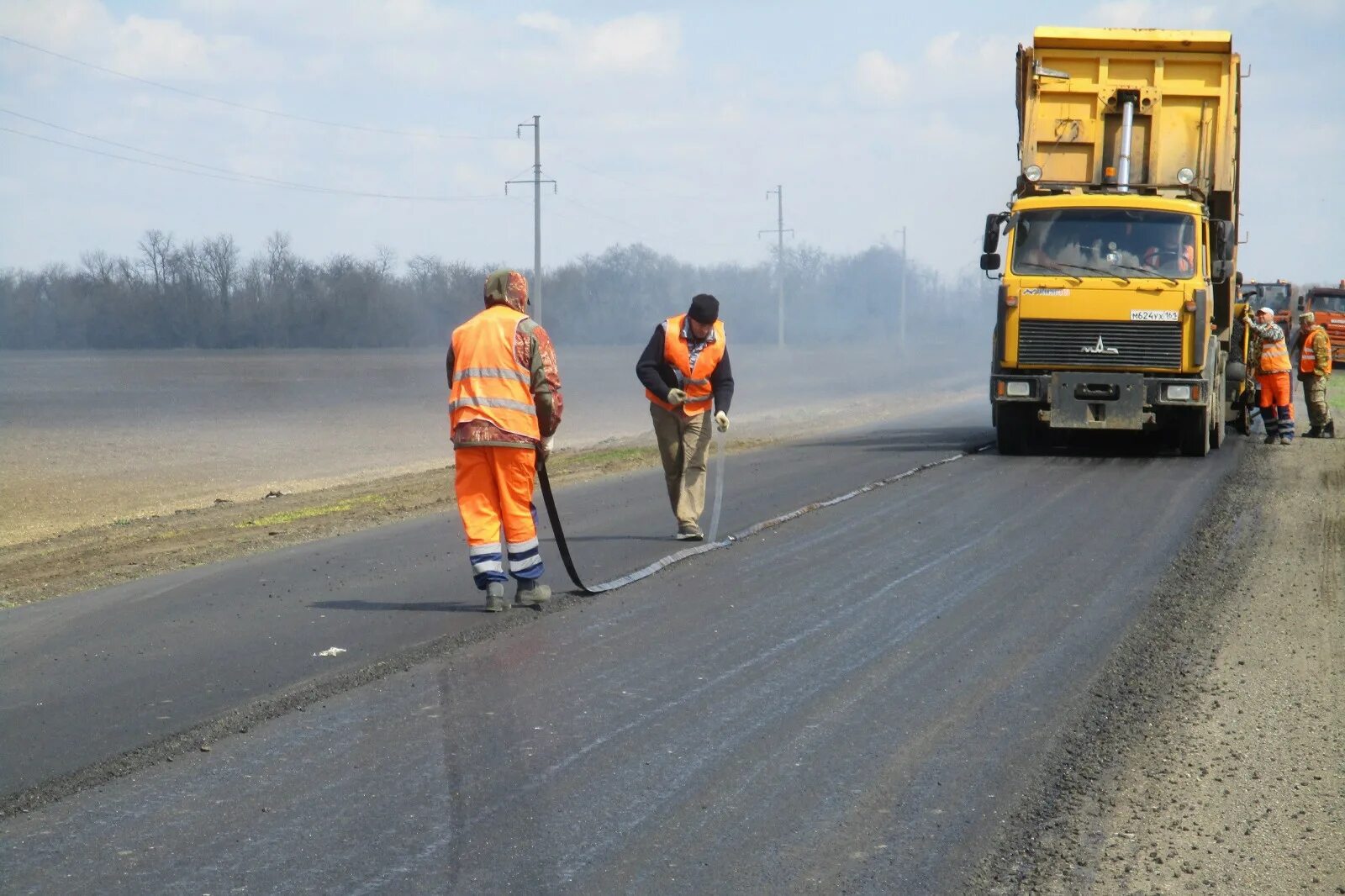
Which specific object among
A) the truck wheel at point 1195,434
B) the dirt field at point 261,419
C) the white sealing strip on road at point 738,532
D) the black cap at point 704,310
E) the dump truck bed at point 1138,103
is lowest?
the dirt field at point 261,419

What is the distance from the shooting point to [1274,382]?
731 inches

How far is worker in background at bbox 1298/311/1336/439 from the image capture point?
19109mm

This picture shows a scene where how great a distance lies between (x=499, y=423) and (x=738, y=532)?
11.3ft

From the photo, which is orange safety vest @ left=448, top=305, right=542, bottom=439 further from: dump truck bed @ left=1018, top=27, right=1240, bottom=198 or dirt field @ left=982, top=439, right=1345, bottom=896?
dump truck bed @ left=1018, top=27, right=1240, bottom=198

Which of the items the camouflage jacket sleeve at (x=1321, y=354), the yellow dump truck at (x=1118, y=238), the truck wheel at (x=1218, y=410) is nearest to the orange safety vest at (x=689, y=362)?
the yellow dump truck at (x=1118, y=238)

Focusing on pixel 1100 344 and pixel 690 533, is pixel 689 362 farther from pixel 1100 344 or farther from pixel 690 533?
pixel 1100 344

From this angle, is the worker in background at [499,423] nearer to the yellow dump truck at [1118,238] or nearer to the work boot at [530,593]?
the work boot at [530,593]

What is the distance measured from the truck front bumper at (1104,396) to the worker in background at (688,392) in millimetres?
6195

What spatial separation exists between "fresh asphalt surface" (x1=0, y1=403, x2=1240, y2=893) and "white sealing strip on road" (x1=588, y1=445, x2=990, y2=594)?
161 millimetres

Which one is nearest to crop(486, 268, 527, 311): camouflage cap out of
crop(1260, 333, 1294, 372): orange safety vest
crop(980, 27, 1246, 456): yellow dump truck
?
crop(980, 27, 1246, 456): yellow dump truck

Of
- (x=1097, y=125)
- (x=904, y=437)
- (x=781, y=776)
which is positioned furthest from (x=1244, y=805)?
(x=904, y=437)

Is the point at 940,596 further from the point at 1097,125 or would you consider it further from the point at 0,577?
the point at 1097,125

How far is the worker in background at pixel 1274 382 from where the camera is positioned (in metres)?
18.4

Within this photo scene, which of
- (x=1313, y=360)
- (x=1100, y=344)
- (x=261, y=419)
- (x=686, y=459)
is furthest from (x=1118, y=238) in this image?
(x=261, y=419)
